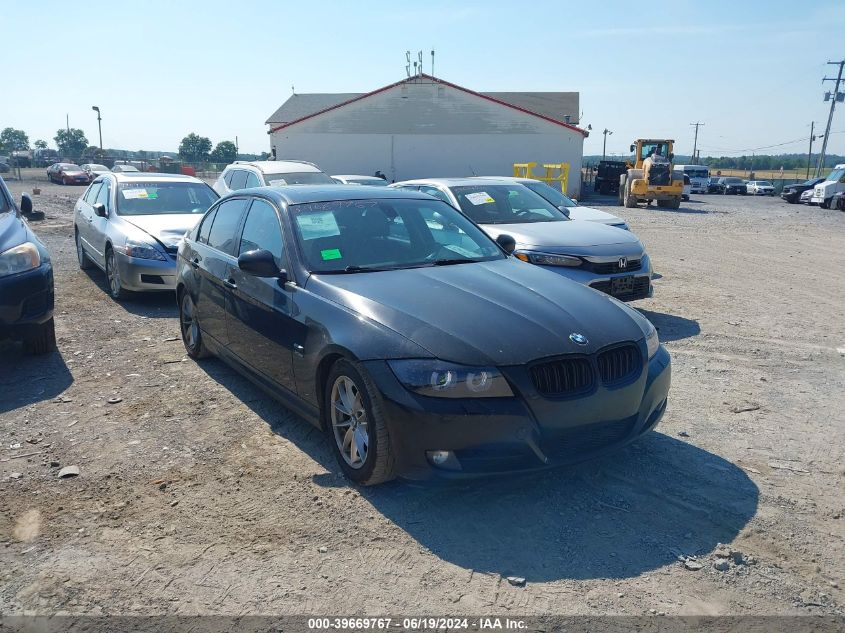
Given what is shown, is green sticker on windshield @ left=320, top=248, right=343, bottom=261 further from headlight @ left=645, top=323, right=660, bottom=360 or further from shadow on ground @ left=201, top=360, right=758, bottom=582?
headlight @ left=645, top=323, right=660, bottom=360

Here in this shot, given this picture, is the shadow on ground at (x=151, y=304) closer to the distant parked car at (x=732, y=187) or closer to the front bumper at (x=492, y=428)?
the front bumper at (x=492, y=428)

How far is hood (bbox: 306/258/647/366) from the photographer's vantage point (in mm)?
3598

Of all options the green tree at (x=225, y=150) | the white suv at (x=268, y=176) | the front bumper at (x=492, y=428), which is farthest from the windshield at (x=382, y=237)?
the green tree at (x=225, y=150)

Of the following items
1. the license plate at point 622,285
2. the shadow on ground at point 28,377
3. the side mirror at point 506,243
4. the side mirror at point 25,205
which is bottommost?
the shadow on ground at point 28,377

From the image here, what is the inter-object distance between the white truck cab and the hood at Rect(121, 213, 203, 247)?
3075 centimetres

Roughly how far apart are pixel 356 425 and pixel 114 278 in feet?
21.0

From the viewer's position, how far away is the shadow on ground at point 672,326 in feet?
24.3

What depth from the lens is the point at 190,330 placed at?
643 centimetres

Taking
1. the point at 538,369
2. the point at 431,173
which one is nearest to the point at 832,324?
the point at 538,369

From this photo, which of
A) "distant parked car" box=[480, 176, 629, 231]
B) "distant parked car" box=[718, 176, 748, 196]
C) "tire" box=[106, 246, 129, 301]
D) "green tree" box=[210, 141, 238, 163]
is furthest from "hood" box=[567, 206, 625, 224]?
"green tree" box=[210, 141, 238, 163]

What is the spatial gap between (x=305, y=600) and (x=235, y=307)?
2662mm

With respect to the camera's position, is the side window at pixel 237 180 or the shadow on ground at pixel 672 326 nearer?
the shadow on ground at pixel 672 326

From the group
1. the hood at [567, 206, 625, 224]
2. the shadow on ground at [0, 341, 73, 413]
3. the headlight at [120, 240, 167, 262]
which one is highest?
the hood at [567, 206, 625, 224]

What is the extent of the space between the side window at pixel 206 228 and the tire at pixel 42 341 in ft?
5.34
